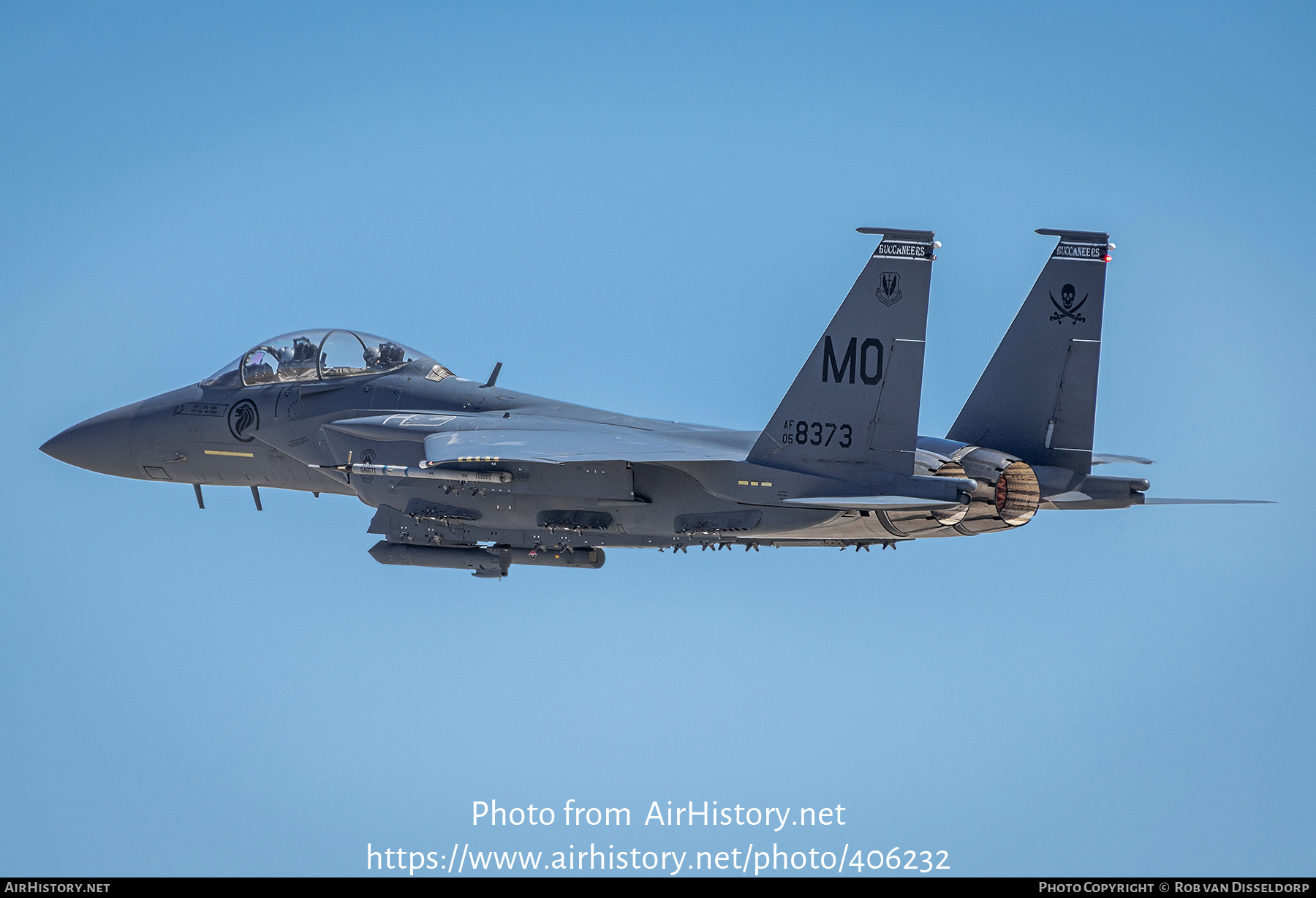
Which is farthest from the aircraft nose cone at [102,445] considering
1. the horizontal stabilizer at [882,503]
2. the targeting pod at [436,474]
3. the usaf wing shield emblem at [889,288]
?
the usaf wing shield emblem at [889,288]

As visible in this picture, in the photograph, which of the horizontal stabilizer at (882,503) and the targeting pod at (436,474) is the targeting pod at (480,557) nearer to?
the targeting pod at (436,474)

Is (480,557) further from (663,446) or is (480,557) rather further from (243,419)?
(243,419)

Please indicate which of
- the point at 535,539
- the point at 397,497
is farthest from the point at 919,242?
the point at 397,497

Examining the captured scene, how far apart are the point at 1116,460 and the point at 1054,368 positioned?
204cm

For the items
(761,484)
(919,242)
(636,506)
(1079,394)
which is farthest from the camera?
(1079,394)

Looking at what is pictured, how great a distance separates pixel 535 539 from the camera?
1836 cm

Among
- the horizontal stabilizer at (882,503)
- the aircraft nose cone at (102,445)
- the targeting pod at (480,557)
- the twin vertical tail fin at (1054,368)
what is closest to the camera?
the horizontal stabilizer at (882,503)

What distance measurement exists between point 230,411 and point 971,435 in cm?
905

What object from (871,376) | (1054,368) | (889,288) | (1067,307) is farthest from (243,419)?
(1067,307)

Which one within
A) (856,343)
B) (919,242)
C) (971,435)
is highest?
(919,242)

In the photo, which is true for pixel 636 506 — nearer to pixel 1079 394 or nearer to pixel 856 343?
pixel 856 343

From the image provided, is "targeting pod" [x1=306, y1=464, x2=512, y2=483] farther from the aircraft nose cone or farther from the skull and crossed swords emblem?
the skull and crossed swords emblem

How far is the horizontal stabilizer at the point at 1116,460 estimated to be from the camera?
20.0 meters

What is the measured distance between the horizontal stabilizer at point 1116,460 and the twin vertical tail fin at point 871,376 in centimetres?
531
